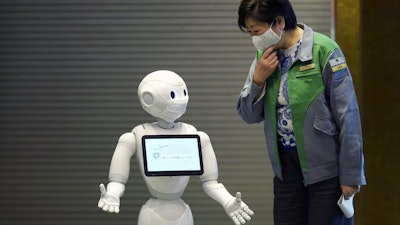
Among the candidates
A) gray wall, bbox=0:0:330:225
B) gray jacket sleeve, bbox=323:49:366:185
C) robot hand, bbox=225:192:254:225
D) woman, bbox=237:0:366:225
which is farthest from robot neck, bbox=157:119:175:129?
gray wall, bbox=0:0:330:225

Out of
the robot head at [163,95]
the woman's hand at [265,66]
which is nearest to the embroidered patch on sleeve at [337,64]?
the woman's hand at [265,66]

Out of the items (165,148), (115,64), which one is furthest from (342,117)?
(115,64)

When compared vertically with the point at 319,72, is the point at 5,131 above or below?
below

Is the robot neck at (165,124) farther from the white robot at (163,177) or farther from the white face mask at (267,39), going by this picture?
the white face mask at (267,39)

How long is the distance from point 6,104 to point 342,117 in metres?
3.36

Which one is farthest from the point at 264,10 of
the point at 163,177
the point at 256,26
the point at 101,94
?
the point at 101,94

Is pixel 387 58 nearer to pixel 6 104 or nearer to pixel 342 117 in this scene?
pixel 342 117

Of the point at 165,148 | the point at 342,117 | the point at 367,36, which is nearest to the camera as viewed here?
the point at 342,117

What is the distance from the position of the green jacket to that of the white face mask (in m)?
0.13

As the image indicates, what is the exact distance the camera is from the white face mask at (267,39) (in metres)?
3.62

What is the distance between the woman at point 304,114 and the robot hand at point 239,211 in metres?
0.42

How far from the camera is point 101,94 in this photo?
599 cm

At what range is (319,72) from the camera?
11.6ft

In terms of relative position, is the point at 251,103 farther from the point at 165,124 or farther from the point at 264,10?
the point at 165,124
